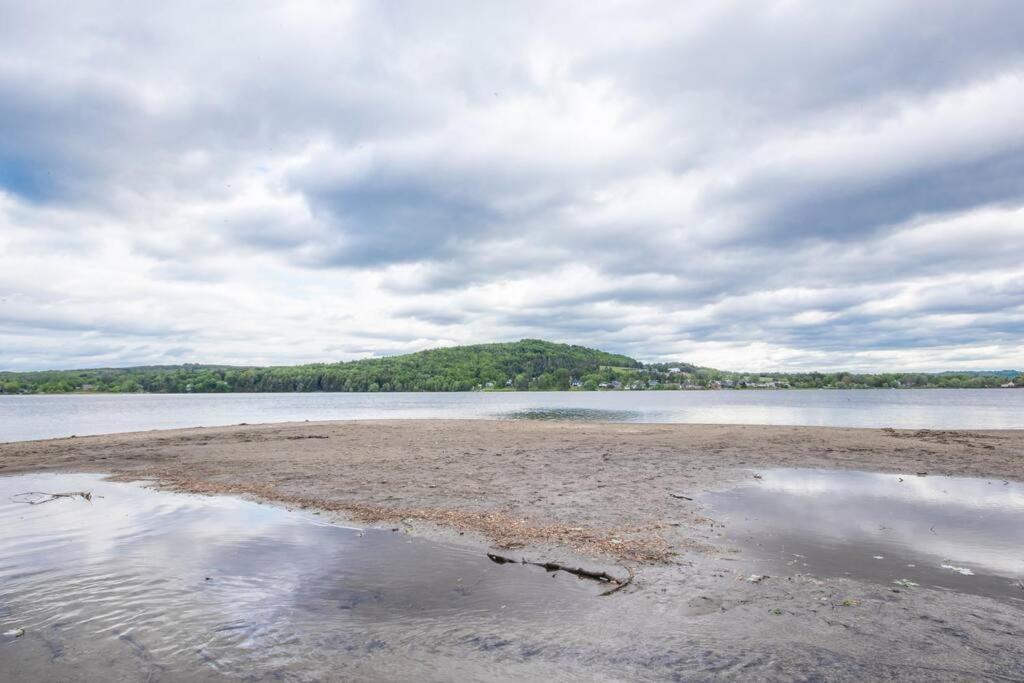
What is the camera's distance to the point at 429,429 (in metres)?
35.0

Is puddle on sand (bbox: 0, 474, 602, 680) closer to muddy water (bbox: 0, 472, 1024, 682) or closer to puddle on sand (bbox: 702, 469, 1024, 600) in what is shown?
muddy water (bbox: 0, 472, 1024, 682)

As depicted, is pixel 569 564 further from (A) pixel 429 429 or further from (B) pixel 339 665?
(A) pixel 429 429

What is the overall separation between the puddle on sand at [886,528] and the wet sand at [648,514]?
25.0 inches

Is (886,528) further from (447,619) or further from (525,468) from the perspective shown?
(525,468)

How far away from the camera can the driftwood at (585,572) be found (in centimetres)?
742

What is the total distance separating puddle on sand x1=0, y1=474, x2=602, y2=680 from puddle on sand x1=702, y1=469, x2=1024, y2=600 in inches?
158

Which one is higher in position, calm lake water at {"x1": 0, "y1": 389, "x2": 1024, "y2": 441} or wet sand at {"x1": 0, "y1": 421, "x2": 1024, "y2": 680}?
wet sand at {"x1": 0, "y1": 421, "x2": 1024, "y2": 680}

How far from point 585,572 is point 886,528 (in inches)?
245

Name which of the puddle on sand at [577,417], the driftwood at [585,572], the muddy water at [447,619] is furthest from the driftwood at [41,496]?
the puddle on sand at [577,417]

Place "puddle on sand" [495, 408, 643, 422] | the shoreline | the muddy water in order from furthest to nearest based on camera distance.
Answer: "puddle on sand" [495, 408, 643, 422]
the shoreline
the muddy water

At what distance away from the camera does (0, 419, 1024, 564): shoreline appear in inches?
415

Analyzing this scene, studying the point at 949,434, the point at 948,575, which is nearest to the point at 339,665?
the point at 948,575

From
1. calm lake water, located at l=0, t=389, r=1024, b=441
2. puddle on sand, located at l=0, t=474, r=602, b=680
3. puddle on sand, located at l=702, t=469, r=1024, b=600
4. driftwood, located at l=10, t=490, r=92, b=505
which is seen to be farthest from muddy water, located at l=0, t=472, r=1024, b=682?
calm lake water, located at l=0, t=389, r=1024, b=441

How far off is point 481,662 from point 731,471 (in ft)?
45.0
